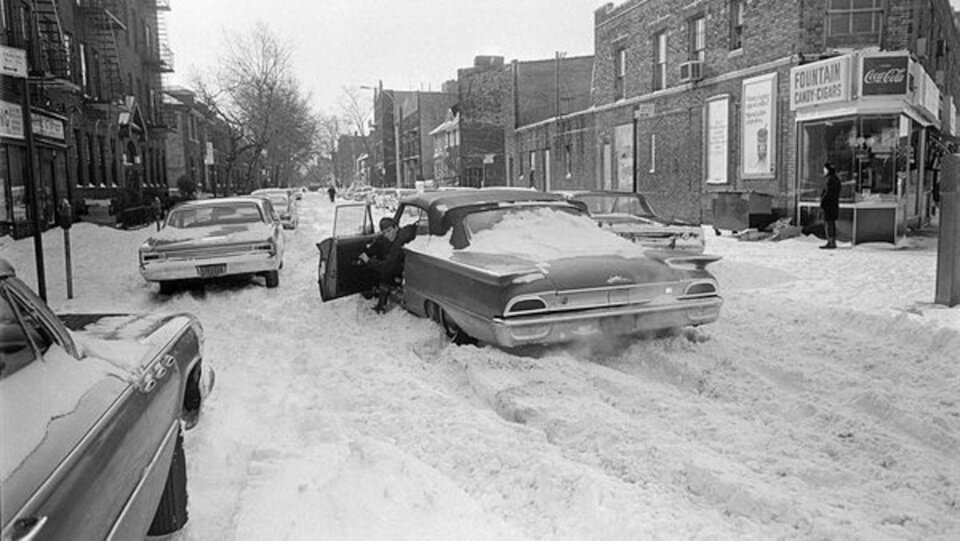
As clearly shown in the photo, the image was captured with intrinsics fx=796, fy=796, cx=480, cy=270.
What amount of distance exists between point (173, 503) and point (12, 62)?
6.56 m

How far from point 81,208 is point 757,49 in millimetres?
21393

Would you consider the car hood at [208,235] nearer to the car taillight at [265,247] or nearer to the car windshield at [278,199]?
the car taillight at [265,247]

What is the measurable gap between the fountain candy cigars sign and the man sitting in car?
39.6 feet

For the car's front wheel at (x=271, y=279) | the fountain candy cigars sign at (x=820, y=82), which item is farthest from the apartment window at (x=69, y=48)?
the fountain candy cigars sign at (x=820, y=82)

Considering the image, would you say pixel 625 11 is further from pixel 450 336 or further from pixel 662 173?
pixel 450 336

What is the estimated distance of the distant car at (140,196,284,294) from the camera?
10.9m

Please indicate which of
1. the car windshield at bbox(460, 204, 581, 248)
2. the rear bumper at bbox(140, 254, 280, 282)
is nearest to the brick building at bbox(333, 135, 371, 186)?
the rear bumper at bbox(140, 254, 280, 282)

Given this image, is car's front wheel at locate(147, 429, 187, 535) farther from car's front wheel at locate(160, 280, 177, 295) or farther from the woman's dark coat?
the woman's dark coat

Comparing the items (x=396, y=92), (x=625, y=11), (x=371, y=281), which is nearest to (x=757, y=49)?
(x=625, y=11)

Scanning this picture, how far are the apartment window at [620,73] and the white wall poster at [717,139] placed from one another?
6.53m

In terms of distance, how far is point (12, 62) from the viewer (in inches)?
317

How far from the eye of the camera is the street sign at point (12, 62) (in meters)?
7.99

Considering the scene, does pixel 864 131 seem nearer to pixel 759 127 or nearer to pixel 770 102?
pixel 770 102

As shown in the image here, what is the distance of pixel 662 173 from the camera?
1042 inches
